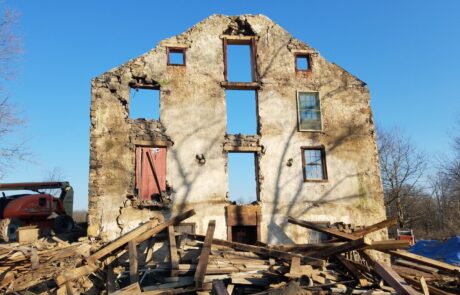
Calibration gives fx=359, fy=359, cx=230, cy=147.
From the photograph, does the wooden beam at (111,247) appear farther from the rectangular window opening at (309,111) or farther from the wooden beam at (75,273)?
the rectangular window opening at (309,111)

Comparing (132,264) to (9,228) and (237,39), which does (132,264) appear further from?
(237,39)

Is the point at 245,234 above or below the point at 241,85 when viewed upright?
below

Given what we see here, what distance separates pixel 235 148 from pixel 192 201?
8.53 ft

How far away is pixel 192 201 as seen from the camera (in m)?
13.2

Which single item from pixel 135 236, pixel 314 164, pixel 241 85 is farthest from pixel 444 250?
pixel 135 236

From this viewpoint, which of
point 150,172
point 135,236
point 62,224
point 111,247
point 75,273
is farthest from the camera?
point 62,224

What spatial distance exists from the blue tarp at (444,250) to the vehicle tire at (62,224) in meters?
14.2

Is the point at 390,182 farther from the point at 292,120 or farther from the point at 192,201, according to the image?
the point at 192,201

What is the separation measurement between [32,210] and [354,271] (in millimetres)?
10970

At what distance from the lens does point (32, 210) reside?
12766 mm

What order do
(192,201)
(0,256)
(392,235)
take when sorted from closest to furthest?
(0,256) < (192,201) < (392,235)

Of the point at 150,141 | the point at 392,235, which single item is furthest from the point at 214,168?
the point at 392,235

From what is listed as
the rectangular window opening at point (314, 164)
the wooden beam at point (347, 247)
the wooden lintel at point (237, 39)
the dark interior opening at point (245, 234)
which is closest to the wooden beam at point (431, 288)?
the wooden beam at point (347, 247)

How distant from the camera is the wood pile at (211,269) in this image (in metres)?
6.62
